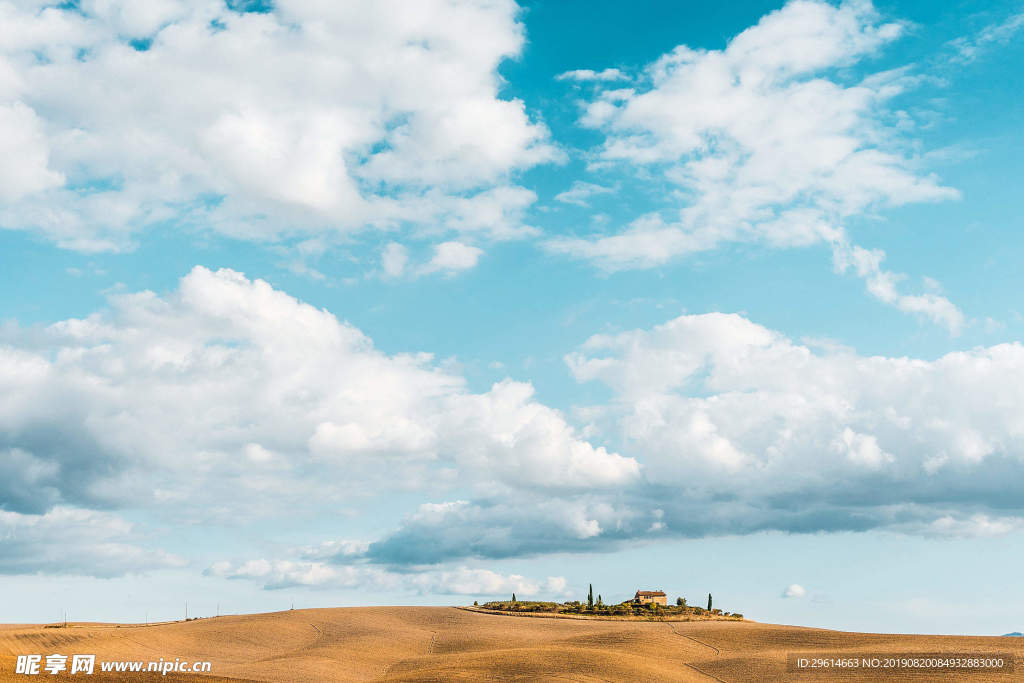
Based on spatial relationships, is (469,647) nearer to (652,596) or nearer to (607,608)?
(607,608)

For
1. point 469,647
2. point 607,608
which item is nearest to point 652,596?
point 607,608

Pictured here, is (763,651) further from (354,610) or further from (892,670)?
(354,610)

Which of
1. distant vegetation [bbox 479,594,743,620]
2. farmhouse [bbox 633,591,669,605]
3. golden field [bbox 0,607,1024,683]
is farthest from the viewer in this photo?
farmhouse [bbox 633,591,669,605]

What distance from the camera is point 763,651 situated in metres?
91.0

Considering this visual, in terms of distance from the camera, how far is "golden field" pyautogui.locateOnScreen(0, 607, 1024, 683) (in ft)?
246

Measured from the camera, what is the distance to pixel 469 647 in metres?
101

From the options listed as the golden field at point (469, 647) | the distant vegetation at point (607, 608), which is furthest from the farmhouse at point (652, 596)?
the golden field at point (469, 647)

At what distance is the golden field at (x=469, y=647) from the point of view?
75.1 m

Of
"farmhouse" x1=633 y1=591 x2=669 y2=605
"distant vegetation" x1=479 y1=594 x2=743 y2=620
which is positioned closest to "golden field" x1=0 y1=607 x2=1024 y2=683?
"distant vegetation" x1=479 y1=594 x2=743 y2=620

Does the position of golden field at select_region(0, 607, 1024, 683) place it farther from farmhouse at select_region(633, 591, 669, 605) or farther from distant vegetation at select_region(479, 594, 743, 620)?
farmhouse at select_region(633, 591, 669, 605)

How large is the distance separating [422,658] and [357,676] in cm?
831

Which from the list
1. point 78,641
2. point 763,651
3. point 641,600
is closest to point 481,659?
point 763,651

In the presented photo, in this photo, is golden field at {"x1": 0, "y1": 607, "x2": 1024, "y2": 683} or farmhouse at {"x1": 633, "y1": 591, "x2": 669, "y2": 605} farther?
farmhouse at {"x1": 633, "y1": 591, "x2": 669, "y2": 605}

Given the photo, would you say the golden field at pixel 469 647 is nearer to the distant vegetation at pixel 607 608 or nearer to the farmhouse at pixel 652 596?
the distant vegetation at pixel 607 608
